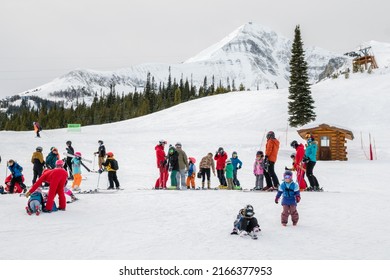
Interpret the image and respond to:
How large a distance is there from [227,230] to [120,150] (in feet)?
66.0

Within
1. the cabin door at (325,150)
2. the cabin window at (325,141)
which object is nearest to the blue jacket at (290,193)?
the cabin door at (325,150)

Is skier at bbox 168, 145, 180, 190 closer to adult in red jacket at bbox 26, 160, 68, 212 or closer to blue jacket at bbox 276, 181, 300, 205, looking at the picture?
adult in red jacket at bbox 26, 160, 68, 212

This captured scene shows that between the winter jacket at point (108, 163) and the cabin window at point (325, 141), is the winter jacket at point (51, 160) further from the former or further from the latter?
the cabin window at point (325, 141)

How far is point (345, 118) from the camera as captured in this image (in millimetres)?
40219

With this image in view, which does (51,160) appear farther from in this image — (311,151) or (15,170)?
(311,151)

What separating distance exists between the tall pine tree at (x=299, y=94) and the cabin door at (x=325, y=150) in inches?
526

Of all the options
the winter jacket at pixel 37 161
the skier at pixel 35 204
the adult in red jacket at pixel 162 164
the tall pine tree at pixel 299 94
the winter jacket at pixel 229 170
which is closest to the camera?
the skier at pixel 35 204

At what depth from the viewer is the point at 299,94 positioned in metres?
41.7

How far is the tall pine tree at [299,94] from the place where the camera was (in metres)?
41.0

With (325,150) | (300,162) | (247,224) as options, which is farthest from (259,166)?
(325,150)

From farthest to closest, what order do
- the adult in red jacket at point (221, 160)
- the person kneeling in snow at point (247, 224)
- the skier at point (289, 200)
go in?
the adult in red jacket at point (221, 160)
the skier at point (289, 200)
the person kneeling in snow at point (247, 224)

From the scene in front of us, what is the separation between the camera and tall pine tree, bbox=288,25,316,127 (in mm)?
40969

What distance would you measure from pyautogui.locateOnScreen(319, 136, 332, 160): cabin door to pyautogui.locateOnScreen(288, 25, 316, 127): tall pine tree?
43.8ft

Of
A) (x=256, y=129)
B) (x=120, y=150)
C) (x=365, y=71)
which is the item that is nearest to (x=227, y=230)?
(x=120, y=150)
